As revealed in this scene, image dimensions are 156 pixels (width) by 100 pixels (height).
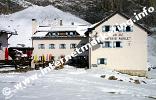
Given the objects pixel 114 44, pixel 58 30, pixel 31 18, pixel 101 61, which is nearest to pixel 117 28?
pixel 114 44

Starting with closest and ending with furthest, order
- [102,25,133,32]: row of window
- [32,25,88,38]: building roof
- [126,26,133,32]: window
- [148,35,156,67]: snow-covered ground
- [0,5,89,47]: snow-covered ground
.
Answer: [102,25,133,32]: row of window, [126,26,133,32]: window, [32,25,88,38]: building roof, [148,35,156,67]: snow-covered ground, [0,5,89,47]: snow-covered ground

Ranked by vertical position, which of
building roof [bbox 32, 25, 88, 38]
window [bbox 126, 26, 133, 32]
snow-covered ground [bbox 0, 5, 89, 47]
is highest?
snow-covered ground [bbox 0, 5, 89, 47]

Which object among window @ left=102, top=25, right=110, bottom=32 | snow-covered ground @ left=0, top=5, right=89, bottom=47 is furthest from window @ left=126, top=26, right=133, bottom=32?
snow-covered ground @ left=0, top=5, right=89, bottom=47

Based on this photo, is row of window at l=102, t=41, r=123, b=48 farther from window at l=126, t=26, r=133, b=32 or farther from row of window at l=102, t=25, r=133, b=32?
window at l=126, t=26, r=133, b=32

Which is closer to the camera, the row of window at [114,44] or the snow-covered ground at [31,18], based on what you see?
the row of window at [114,44]

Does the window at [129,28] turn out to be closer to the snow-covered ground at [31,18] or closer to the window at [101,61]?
the window at [101,61]

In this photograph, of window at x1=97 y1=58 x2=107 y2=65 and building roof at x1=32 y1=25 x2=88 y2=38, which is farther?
building roof at x1=32 y1=25 x2=88 y2=38

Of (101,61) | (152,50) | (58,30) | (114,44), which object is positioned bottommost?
(101,61)

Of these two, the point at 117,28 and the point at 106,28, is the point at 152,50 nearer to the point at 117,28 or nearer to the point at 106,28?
the point at 117,28

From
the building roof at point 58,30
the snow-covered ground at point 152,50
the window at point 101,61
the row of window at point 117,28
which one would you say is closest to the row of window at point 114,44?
the row of window at point 117,28

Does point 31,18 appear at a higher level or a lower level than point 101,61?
higher

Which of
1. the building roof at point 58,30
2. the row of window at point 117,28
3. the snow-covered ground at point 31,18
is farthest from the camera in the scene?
the snow-covered ground at point 31,18

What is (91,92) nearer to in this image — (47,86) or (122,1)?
(47,86)

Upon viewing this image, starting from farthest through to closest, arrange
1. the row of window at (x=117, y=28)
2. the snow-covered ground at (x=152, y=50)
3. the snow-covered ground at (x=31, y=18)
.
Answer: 1. the snow-covered ground at (x=31, y=18)
2. the snow-covered ground at (x=152, y=50)
3. the row of window at (x=117, y=28)
